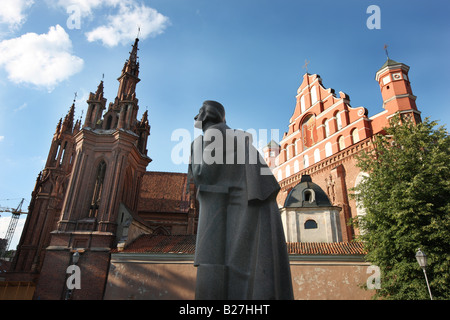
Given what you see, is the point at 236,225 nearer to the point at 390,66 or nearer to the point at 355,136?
the point at 355,136

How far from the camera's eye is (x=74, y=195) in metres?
21.2

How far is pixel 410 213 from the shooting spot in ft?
45.3

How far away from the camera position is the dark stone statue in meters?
3.05

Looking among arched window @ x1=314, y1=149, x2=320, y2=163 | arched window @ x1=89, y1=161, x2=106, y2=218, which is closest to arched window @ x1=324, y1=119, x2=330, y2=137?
arched window @ x1=314, y1=149, x2=320, y2=163

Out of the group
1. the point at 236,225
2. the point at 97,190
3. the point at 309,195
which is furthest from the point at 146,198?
the point at 236,225

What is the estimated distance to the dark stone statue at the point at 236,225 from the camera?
10.0 feet

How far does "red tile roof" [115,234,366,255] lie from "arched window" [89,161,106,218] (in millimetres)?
4178

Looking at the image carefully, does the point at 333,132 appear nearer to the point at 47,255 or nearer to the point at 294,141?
the point at 294,141

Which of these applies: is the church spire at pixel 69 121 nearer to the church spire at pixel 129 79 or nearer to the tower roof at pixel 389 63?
the church spire at pixel 129 79

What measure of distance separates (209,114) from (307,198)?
2134 cm

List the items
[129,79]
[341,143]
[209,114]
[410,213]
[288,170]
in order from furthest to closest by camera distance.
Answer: [288,170] < [129,79] < [341,143] < [410,213] < [209,114]

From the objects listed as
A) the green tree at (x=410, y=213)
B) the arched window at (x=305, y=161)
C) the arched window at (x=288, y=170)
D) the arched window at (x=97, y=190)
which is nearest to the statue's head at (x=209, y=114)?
the green tree at (x=410, y=213)

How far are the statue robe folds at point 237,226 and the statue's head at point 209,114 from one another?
0.31 meters
